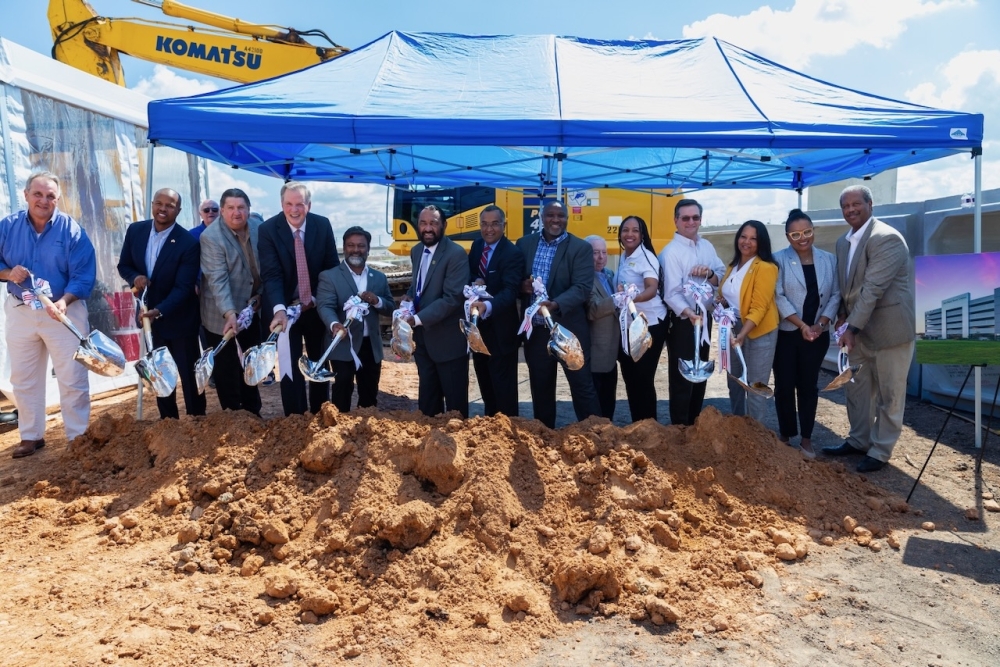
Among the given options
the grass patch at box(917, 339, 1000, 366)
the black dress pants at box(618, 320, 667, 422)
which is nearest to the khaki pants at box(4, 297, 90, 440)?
the black dress pants at box(618, 320, 667, 422)

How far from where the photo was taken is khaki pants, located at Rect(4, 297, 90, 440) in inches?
167

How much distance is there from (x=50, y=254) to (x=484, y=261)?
2.57m

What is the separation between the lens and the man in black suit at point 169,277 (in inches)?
165

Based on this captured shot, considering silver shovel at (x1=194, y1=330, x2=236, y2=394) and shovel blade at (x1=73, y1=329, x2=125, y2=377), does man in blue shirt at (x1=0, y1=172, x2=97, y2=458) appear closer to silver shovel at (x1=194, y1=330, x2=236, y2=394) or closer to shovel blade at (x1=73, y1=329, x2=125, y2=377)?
shovel blade at (x1=73, y1=329, x2=125, y2=377)

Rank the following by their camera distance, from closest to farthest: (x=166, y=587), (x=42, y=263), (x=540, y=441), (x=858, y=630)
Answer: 1. (x=858, y=630)
2. (x=166, y=587)
3. (x=540, y=441)
4. (x=42, y=263)

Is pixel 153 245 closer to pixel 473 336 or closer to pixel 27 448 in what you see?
pixel 27 448

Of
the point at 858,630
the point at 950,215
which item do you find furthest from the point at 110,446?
the point at 950,215

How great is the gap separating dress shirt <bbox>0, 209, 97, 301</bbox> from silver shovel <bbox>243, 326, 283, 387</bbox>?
1188 millimetres

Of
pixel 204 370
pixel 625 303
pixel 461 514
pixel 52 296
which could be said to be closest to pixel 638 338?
pixel 625 303

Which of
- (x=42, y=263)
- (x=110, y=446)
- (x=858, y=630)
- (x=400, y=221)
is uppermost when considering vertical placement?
(x=400, y=221)

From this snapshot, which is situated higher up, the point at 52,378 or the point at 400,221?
the point at 400,221

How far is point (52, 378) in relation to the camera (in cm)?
580

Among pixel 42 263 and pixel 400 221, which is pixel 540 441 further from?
pixel 400 221

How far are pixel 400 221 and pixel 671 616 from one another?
7.73m
